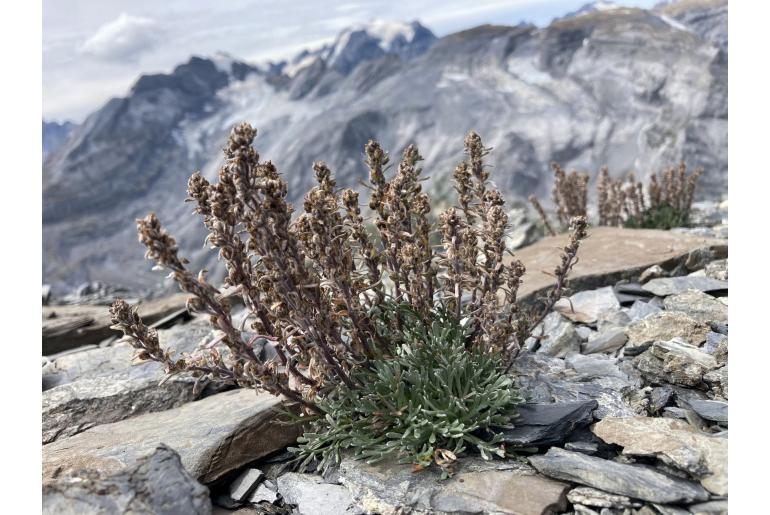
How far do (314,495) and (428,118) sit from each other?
25.1 metres

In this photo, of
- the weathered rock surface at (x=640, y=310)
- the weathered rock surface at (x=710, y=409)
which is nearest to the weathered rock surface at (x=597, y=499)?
the weathered rock surface at (x=710, y=409)

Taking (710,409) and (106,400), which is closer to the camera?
(710,409)

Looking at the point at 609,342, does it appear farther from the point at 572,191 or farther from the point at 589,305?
the point at 572,191

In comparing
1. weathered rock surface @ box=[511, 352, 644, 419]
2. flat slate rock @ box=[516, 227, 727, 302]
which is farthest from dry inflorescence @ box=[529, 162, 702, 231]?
weathered rock surface @ box=[511, 352, 644, 419]

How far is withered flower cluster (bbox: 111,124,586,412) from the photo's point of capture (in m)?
2.71

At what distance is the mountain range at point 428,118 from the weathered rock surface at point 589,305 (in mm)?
→ 9059

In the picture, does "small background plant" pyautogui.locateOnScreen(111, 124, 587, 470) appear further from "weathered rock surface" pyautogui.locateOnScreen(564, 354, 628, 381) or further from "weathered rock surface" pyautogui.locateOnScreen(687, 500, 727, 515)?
"weathered rock surface" pyautogui.locateOnScreen(687, 500, 727, 515)

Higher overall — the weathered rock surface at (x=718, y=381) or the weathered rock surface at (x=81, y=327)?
the weathered rock surface at (x=718, y=381)

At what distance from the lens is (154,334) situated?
3.07 m

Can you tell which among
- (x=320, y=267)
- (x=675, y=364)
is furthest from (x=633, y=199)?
(x=320, y=267)

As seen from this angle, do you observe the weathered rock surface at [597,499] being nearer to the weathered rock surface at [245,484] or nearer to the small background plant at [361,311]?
the small background plant at [361,311]

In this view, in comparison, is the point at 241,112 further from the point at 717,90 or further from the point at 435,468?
the point at 435,468

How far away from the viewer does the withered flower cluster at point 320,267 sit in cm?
271

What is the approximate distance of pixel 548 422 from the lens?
3254 millimetres
